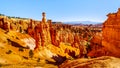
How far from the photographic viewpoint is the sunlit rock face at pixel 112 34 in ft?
121

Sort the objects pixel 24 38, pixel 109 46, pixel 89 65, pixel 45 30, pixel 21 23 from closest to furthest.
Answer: pixel 89 65, pixel 109 46, pixel 45 30, pixel 24 38, pixel 21 23

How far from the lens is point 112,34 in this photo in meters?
39.2

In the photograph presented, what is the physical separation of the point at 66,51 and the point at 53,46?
5683 mm

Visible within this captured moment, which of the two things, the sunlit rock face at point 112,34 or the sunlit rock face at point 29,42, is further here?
the sunlit rock face at point 29,42

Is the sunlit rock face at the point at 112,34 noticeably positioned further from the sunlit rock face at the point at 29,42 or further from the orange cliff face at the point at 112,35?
the sunlit rock face at the point at 29,42

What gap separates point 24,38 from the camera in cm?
11106

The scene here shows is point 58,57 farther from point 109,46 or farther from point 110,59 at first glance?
point 110,59

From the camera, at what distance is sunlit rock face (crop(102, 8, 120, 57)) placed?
36.8 m

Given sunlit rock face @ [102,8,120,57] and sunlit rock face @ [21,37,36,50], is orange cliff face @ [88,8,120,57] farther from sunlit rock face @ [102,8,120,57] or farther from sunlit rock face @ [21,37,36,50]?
sunlit rock face @ [21,37,36,50]

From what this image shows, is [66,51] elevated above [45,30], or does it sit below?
below

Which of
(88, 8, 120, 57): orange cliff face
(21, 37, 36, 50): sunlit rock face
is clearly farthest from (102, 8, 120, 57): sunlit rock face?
(21, 37, 36, 50): sunlit rock face

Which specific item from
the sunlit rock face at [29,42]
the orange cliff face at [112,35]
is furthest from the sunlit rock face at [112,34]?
the sunlit rock face at [29,42]

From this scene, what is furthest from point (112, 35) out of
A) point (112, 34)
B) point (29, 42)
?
point (29, 42)

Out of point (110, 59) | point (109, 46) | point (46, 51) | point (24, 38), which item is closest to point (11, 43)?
point (46, 51)
